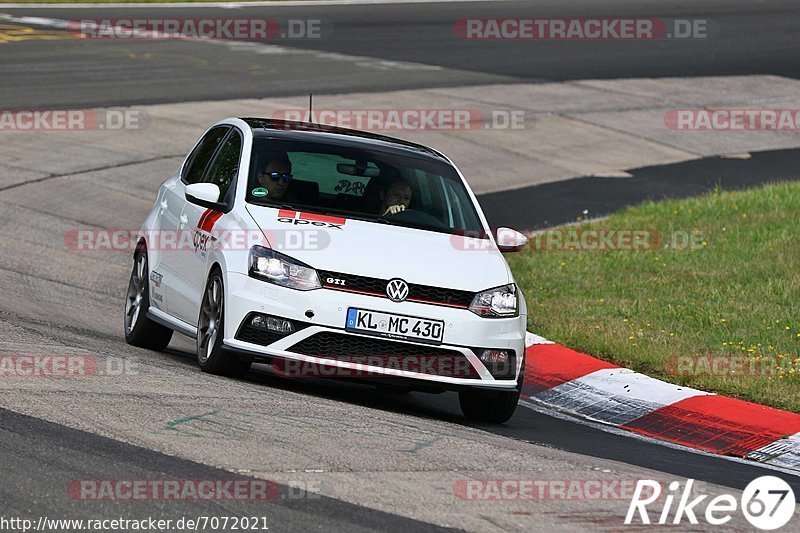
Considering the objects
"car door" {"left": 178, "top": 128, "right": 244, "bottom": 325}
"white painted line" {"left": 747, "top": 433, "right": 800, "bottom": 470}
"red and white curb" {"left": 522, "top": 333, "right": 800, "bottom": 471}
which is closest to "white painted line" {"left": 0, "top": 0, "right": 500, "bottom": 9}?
"car door" {"left": 178, "top": 128, "right": 244, "bottom": 325}

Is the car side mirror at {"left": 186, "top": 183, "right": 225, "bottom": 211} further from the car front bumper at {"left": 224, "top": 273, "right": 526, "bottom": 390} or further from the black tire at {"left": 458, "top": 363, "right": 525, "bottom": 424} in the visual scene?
the black tire at {"left": 458, "top": 363, "right": 525, "bottom": 424}

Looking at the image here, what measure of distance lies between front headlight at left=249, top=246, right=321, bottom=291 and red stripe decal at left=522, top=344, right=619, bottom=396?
2.47 m

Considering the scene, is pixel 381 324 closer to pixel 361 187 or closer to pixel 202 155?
pixel 361 187

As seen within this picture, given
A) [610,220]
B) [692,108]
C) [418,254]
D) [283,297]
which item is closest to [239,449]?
[283,297]

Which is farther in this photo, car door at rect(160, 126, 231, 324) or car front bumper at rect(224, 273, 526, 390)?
car door at rect(160, 126, 231, 324)

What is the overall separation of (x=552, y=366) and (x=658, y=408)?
1.24 m

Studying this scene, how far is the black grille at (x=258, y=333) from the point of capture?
8422 millimetres

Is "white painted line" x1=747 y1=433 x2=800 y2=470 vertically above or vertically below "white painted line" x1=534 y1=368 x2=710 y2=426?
above

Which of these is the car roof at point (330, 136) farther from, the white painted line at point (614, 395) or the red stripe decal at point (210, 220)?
the white painted line at point (614, 395)

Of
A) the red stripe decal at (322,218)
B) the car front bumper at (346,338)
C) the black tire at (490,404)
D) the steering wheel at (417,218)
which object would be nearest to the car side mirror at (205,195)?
the red stripe decal at (322,218)

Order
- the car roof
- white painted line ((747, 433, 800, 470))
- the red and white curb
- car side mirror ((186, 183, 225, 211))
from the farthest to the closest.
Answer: the car roof
car side mirror ((186, 183, 225, 211))
the red and white curb
white painted line ((747, 433, 800, 470))

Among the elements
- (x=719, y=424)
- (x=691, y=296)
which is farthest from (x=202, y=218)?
(x=691, y=296)

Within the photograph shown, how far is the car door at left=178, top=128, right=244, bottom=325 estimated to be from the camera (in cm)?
930

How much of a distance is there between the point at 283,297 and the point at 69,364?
1.27 m
